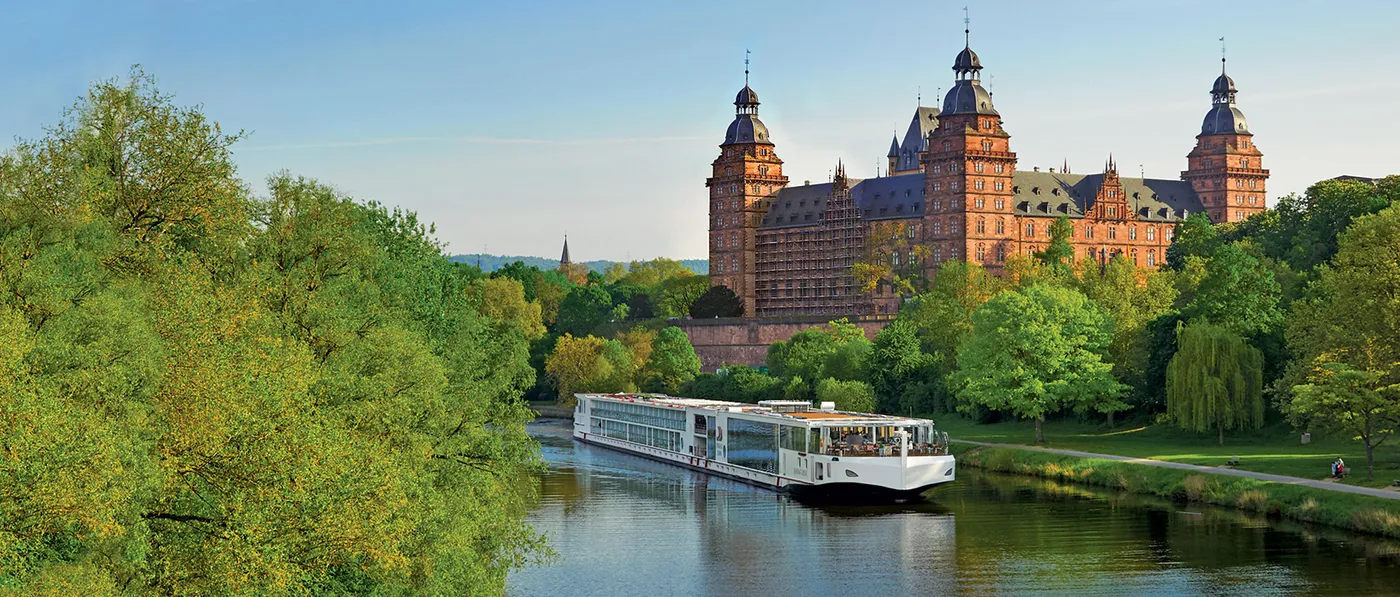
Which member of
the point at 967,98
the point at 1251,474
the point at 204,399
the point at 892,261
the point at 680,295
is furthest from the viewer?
the point at 680,295

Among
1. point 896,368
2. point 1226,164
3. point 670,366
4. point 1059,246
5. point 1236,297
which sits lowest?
point 896,368

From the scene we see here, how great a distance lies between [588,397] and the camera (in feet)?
310

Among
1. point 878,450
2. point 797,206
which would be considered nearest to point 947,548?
point 878,450

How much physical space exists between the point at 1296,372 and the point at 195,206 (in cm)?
4138

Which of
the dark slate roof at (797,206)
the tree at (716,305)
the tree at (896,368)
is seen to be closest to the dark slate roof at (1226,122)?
the dark slate roof at (797,206)

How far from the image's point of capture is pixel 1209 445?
214ft

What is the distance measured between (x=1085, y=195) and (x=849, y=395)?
71422 mm

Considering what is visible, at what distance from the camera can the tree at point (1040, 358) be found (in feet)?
235

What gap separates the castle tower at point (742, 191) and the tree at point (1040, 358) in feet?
267

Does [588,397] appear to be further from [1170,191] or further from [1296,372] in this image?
[1170,191]

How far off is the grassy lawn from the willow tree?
1045 millimetres

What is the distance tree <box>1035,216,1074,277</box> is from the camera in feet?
405

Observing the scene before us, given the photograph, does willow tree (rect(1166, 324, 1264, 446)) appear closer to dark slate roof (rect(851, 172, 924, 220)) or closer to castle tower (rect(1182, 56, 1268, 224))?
dark slate roof (rect(851, 172, 924, 220))

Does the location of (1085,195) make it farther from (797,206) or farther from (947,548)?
(947,548)
